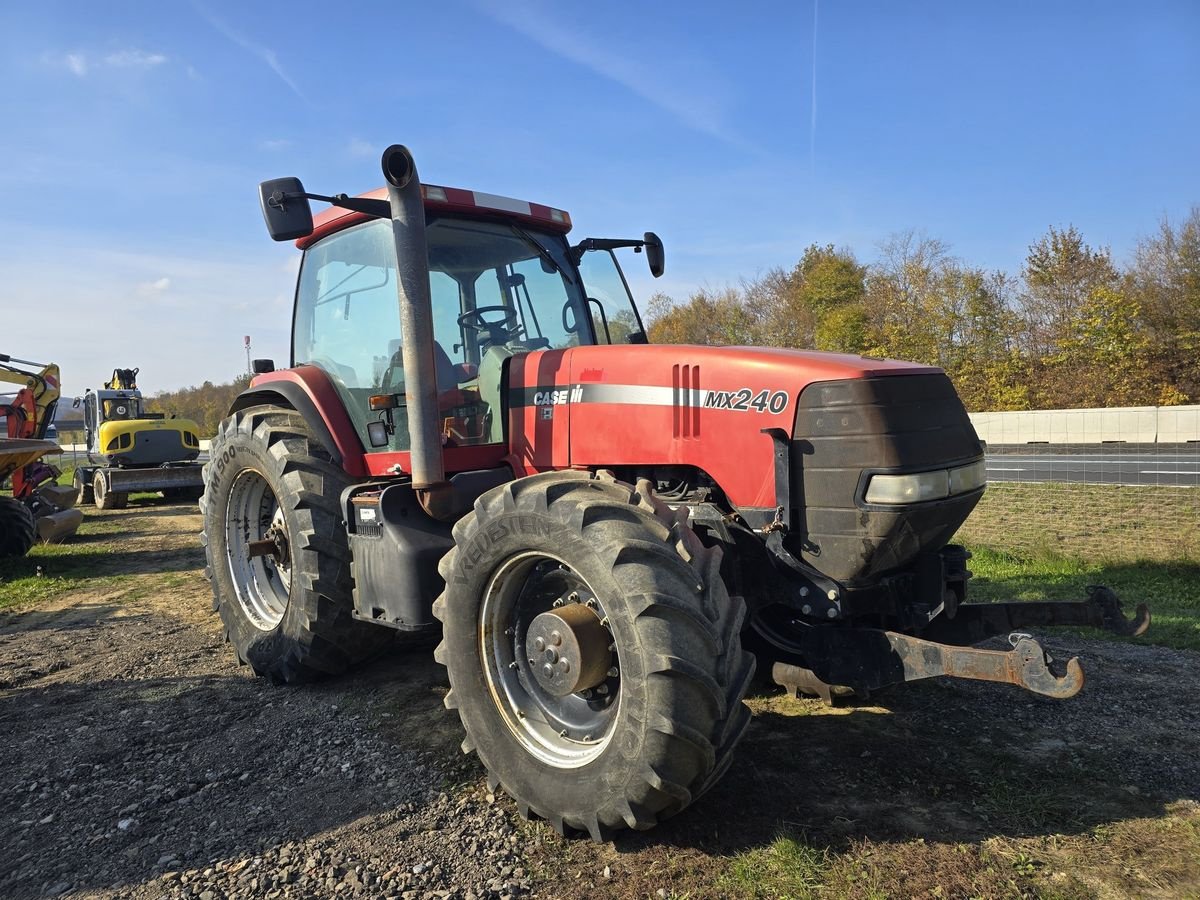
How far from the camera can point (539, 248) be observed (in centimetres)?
482

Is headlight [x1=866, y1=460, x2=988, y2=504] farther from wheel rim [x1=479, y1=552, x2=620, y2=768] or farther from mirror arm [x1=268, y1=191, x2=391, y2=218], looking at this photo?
mirror arm [x1=268, y1=191, x2=391, y2=218]

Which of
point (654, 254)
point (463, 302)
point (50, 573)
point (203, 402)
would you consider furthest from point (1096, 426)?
point (203, 402)

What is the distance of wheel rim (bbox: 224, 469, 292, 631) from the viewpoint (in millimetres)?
5305

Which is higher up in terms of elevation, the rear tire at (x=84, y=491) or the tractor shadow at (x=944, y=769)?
the rear tire at (x=84, y=491)

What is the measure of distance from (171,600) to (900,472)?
6661 mm

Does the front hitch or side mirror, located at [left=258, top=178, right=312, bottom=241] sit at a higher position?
side mirror, located at [left=258, top=178, right=312, bottom=241]

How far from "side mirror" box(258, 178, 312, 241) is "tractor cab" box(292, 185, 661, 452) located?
0.51 m

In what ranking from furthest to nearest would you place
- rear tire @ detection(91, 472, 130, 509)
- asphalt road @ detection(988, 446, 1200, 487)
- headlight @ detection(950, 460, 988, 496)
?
rear tire @ detection(91, 472, 130, 509)
asphalt road @ detection(988, 446, 1200, 487)
headlight @ detection(950, 460, 988, 496)

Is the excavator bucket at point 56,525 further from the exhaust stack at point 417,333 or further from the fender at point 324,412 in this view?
the exhaust stack at point 417,333

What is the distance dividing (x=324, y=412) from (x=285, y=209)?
4.11 ft

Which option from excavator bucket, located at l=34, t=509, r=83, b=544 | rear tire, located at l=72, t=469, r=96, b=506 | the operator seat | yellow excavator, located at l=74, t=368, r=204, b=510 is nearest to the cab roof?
the operator seat

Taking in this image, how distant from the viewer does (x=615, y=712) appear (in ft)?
10.4

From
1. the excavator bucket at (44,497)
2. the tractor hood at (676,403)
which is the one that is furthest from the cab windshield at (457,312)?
the excavator bucket at (44,497)

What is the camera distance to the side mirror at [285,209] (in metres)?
3.86
